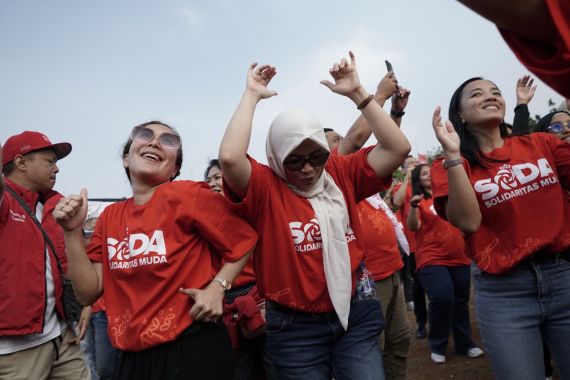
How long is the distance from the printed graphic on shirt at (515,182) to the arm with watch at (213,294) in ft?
4.49

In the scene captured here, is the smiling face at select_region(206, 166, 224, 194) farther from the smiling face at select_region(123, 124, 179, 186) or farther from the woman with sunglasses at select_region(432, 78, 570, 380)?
the woman with sunglasses at select_region(432, 78, 570, 380)

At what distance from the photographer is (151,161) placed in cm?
231

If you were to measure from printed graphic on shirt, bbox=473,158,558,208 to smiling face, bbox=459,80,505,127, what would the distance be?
33 cm

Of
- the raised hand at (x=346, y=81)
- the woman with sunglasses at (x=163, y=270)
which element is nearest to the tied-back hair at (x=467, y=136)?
the raised hand at (x=346, y=81)

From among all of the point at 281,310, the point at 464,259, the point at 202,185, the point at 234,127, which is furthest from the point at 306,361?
the point at 464,259

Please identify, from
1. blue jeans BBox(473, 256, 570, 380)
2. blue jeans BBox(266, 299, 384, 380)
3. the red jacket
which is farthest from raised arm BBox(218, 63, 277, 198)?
the red jacket

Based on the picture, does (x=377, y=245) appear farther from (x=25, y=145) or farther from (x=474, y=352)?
(x=25, y=145)

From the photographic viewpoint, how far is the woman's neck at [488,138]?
2498 millimetres

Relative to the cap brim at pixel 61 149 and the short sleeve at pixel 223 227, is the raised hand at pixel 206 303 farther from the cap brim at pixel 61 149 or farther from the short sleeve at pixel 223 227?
the cap brim at pixel 61 149

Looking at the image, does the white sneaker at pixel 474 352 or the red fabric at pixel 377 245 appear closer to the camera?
the red fabric at pixel 377 245

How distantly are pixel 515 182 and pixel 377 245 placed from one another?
5.41 ft

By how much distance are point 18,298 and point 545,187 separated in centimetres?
324

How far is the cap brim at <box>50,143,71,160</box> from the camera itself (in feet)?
11.5

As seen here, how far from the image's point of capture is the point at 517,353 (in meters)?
2.13
